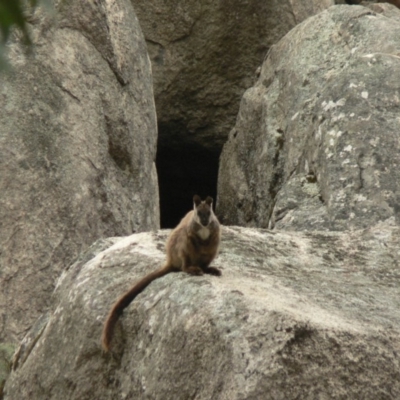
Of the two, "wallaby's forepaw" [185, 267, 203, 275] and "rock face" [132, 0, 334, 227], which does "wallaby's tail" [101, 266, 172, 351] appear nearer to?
"wallaby's forepaw" [185, 267, 203, 275]

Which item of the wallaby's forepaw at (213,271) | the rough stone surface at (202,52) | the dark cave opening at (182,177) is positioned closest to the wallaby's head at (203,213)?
the wallaby's forepaw at (213,271)

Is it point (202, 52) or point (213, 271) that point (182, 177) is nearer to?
point (202, 52)

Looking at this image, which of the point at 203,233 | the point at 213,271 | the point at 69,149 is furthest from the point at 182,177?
the point at 213,271

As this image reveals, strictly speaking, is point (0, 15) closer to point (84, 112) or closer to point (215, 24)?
point (84, 112)

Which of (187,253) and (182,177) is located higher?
(187,253)

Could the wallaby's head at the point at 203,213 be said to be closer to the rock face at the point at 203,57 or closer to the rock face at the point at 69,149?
the rock face at the point at 69,149

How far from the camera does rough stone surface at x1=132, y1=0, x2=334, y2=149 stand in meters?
16.8

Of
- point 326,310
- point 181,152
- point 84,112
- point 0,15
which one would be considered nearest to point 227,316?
point 326,310

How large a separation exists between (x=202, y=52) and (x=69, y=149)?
5.29 meters

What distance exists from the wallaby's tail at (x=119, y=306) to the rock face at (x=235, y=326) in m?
0.06

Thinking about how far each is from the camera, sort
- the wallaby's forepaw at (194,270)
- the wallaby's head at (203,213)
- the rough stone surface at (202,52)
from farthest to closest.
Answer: the rough stone surface at (202,52) < the wallaby's head at (203,213) < the wallaby's forepaw at (194,270)

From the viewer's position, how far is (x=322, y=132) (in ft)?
42.5

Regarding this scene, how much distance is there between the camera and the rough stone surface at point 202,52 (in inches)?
660

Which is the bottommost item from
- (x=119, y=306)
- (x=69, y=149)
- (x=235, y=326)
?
(x=69, y=149)
